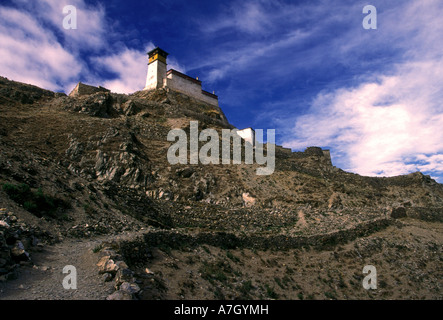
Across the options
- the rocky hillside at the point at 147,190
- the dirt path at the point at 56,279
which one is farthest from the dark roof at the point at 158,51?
the dirt path at the point at 56,279

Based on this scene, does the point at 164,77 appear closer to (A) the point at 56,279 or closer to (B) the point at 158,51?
(B) the point at 158,51

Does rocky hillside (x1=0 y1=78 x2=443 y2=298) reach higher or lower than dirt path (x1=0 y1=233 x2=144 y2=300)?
higher

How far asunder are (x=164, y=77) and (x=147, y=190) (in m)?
34.9

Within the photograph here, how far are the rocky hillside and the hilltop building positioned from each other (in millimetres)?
10873

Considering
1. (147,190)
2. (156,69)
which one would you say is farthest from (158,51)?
(147,190)

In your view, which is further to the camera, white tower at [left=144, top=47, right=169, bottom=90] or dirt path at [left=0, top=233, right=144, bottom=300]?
white tower at [left=144, top=47, right=169, bottom=90]

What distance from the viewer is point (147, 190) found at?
23.5 m

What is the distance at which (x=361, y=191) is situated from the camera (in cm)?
3062

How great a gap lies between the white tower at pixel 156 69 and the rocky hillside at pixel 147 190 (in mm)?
10524

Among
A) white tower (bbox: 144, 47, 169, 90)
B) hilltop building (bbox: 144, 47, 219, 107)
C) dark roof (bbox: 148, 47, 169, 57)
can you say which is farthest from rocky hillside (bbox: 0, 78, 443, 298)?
dark roof (bbox: 148, 47, 169, 57)

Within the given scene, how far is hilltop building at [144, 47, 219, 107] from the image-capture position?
5156cm

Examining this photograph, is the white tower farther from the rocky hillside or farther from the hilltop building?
the rocky hillside

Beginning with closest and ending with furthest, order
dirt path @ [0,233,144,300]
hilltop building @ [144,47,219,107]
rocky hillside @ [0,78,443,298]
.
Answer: dirt path @ [0,233,144,300]
rocky hillside @ [0,78,443,298]
hilltop building @ [144,47,219,107]

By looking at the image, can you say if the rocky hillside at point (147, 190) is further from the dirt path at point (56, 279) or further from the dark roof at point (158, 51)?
the dark roof at point (158, 51)
